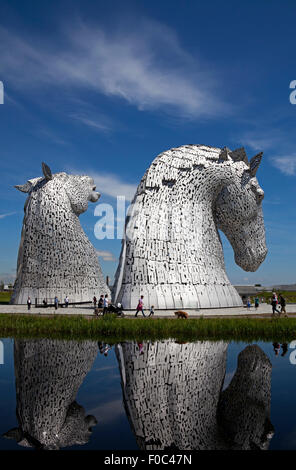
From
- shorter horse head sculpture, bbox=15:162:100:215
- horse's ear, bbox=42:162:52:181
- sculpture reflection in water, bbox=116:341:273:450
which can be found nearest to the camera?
sculpture reflection in water, bbox=116:341:273:450

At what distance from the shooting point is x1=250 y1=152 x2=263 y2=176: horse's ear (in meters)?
19.1

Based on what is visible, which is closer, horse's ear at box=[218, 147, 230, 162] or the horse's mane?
the horse's mane

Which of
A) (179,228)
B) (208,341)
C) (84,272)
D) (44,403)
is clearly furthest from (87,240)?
(44,403)

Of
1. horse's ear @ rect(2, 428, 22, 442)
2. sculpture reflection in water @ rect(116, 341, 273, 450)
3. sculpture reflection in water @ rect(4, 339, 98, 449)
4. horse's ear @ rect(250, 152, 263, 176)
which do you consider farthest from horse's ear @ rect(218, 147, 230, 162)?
horse's ear @ rect(2, 428, 22, 442)

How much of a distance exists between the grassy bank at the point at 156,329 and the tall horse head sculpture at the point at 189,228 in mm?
4785

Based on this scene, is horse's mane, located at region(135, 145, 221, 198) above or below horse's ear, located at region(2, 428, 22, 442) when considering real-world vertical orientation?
above

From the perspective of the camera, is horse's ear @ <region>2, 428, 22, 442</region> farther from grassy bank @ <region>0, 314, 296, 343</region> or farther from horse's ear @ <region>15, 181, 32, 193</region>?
horse's ear @ <region>15, 181, 32, 193</region>

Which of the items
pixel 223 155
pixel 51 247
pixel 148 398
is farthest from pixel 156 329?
pixel 51 247

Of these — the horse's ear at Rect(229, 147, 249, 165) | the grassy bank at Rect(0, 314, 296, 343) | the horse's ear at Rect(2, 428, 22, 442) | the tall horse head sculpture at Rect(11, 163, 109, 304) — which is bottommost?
the horse's ear at Rect(2, 428, 22, 442)

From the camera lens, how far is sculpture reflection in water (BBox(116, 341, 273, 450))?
4.73m

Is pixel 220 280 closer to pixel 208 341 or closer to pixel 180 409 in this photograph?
pixel 208 341

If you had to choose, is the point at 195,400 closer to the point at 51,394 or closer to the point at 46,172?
the point at 51,394

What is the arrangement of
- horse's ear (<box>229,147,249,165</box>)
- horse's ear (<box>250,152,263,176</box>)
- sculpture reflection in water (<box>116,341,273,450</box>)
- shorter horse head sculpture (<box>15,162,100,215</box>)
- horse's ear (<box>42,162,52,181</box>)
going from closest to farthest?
sculpture reflection in water (<box>116,341,273,450</box>), horse's ear (<box>250,152,263,176</box>), horse's ear (<box>229,147,249,165</box>), horse's ear (<box>42,162,52,181</box>), shorter horse head sculpture (<box>15,162,100,215</box>)

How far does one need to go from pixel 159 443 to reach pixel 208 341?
585 cm
